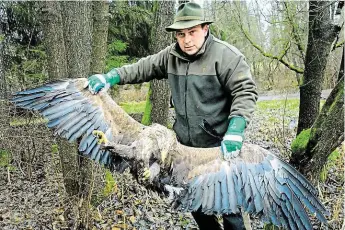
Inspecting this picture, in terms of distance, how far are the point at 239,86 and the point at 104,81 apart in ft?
3.92

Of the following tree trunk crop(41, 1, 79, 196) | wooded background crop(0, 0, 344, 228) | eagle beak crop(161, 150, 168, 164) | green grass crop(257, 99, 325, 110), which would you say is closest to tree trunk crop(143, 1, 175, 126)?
wooded background crop(0, 0, 344, 228)

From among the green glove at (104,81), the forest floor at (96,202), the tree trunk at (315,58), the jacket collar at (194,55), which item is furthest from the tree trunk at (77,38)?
the tree trunk at (315,58)

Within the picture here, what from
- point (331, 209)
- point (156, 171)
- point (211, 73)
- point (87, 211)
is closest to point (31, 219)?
point (87, 211)

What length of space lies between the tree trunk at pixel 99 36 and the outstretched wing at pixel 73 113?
1771 mm

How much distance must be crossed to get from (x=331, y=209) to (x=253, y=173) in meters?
2.93

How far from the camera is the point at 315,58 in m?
5.98

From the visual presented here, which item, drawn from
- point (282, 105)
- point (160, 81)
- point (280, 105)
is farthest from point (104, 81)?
point (280, 105)

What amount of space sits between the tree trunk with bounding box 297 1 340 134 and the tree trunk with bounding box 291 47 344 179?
6.64ft

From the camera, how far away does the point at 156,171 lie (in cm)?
305

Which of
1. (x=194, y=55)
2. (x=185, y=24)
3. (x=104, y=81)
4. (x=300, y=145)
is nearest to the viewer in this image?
(x=185, y=24)

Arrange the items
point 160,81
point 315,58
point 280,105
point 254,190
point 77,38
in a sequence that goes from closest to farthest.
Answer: point 254,190 → point 77,38 → point 315,58 → point 160,81 → point 280,105

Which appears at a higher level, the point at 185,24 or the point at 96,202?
the point at 185,24

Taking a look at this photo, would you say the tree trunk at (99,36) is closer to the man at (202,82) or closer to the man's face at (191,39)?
the man at (202,82)

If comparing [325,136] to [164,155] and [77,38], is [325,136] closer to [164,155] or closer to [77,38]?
[164,155]
